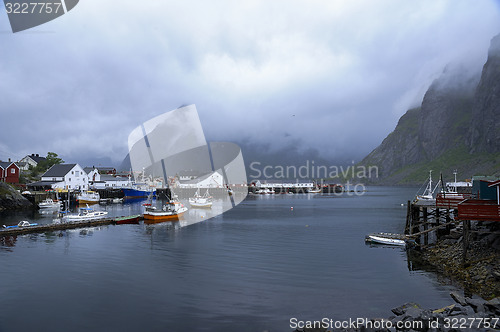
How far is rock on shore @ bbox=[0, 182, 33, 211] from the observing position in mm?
79875

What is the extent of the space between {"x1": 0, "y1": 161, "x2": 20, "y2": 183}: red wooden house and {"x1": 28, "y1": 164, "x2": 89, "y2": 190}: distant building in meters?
5.24

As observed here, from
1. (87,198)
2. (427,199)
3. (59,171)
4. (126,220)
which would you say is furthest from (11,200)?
(427,199)

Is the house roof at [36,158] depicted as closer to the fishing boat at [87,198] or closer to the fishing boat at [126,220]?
the fishing boat at [87,198]

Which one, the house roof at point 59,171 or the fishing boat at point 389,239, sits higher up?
the house roof at point 59,171

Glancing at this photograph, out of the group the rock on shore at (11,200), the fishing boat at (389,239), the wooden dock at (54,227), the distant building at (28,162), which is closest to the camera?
the fishing boat at (389,239)

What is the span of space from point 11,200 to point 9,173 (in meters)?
33.7

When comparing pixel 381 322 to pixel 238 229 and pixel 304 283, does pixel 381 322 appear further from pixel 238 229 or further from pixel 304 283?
pixel 238 229

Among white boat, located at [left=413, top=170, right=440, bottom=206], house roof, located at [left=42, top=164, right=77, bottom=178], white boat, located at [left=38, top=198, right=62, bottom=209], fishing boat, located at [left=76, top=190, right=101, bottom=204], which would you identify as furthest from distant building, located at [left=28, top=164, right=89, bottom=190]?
white boat, located at [left=413, top=170, right=440, bottom=206]

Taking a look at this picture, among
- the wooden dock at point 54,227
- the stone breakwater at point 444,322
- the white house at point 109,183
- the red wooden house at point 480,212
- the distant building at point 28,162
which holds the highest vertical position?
the distant building at point 28,162

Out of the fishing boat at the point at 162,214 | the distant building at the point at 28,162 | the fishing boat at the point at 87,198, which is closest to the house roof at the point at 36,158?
the distant building at the point at 28,162

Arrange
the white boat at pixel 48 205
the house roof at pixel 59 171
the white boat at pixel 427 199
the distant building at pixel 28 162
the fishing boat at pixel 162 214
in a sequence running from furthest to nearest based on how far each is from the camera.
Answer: the distant building at pixel 28 162, the house roof at pixel 59 171, the white boat at pixel 48 205, the fishing boat at pixel 162 214, the white boat at pixel 427 199

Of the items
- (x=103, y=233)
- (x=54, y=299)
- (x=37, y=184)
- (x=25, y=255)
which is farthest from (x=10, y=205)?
(x=54, y=299)

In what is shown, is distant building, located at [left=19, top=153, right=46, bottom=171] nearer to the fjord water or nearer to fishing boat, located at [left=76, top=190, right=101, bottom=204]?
fishing boat, located at [left=76, top=190, right=101, bottom=204]

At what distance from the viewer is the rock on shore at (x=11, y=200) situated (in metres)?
79.9
